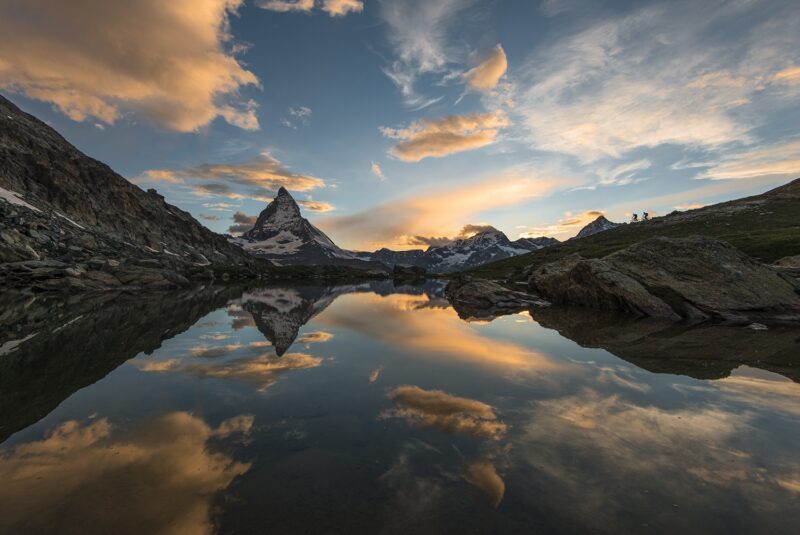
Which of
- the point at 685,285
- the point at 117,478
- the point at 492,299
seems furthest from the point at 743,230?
the point at 117,478

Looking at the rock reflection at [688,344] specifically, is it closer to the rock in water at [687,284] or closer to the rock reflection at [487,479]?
the rock in water at [687,284]

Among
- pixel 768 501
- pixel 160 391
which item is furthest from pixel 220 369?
pixel 768 501

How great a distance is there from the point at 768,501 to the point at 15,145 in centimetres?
22867

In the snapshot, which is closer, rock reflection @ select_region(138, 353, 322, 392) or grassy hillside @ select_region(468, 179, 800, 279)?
rock reflection @ select_region(138, 353, 322, 392)

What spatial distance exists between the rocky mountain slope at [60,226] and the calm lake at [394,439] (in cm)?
5969

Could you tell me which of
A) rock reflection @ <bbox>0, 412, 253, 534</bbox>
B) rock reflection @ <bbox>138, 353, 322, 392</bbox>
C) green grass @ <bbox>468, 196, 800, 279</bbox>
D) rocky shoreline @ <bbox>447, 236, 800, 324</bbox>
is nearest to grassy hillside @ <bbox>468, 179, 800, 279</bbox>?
green grass @ <bbox>468, 196, 800, 279</bbox>

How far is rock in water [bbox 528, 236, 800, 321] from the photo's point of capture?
40156mm

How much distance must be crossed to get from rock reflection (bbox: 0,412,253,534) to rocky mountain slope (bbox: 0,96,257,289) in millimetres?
72345

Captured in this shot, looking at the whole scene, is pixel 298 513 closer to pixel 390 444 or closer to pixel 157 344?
pixel 390 444

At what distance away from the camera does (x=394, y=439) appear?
37.1ft

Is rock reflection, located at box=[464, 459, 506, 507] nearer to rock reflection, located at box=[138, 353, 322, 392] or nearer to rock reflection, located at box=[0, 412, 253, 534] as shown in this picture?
rock reflection, located at box=[0, 412, 253, 534]

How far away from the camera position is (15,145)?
15550cm

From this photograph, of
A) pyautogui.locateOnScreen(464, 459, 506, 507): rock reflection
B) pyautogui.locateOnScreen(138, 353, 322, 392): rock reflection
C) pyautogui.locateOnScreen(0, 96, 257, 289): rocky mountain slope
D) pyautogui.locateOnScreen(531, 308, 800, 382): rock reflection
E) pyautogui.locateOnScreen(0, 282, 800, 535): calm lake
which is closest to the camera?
pyautogui.locateOnScreen(0, 282, 800, 535): calm lake

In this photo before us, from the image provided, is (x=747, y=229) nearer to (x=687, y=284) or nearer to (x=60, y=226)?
(x=687, y=284)
